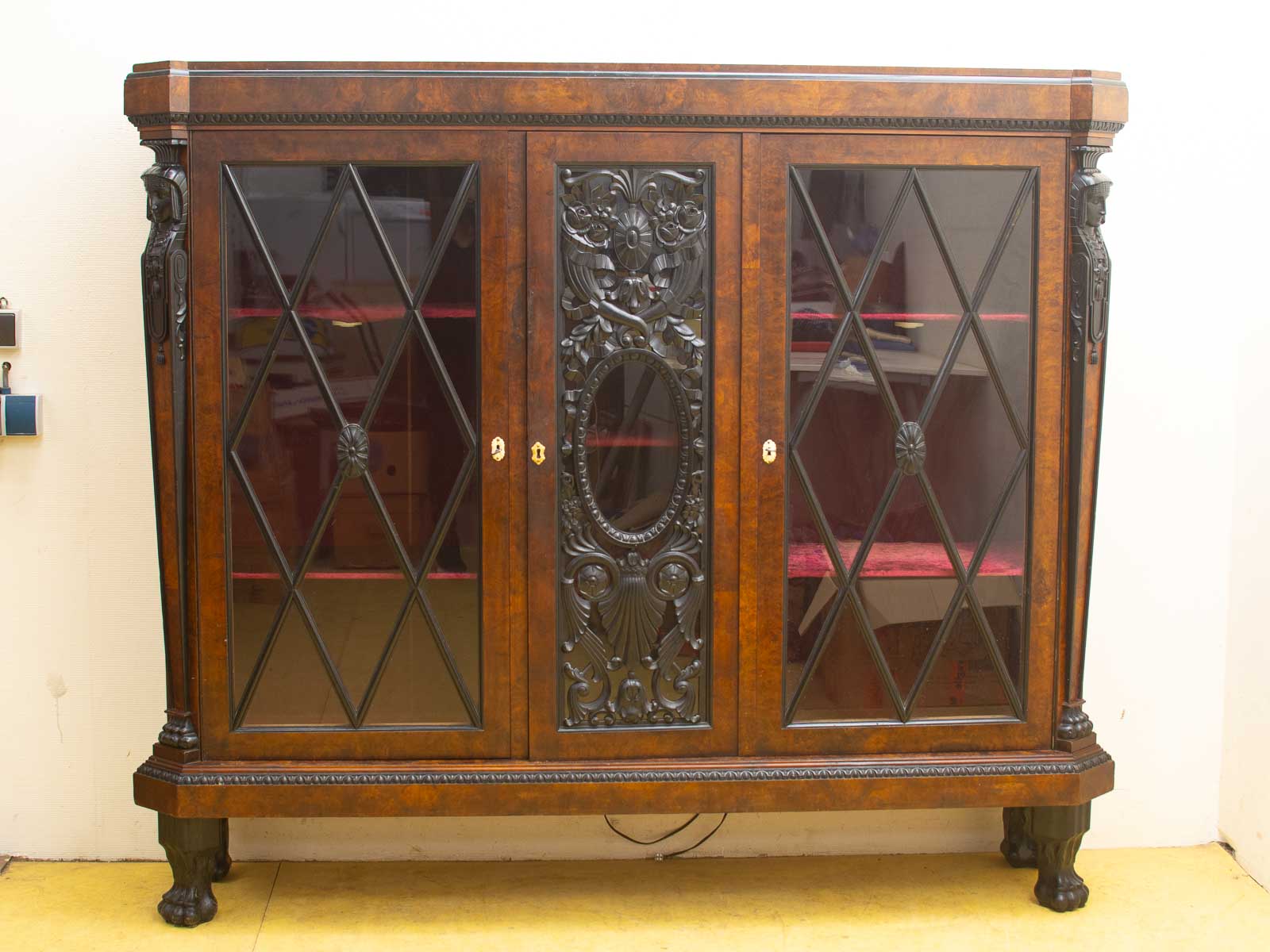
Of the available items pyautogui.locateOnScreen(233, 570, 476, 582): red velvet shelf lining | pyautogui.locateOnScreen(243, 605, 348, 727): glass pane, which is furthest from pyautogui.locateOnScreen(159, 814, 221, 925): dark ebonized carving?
pyautogui.locateOnScreen(233, 570, 476, 582): red velvet shelf lining

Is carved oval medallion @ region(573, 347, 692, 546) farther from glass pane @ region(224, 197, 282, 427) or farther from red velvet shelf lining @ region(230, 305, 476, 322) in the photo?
glass pane @ region(224, 197, 282, 427)

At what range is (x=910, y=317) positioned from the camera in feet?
7.66

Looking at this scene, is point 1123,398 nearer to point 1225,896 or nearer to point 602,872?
point 1225,896

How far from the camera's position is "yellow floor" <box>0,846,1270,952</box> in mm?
2400

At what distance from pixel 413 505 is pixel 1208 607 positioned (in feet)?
6.30

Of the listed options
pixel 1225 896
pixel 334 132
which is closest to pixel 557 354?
pixel 334 132

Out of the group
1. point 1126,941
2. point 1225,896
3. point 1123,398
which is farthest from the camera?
point 1123,398

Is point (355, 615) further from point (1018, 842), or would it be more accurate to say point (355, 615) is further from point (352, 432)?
point (1018, 842)

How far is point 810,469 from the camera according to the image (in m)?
2.35

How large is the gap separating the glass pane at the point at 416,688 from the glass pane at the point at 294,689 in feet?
0.29

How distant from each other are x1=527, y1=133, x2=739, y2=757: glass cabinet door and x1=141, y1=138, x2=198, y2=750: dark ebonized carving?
0.67 meters

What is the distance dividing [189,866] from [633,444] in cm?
127

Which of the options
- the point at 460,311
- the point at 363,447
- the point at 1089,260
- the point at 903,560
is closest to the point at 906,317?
the point at 1089,260

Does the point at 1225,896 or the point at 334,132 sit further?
the point at 1225,896
